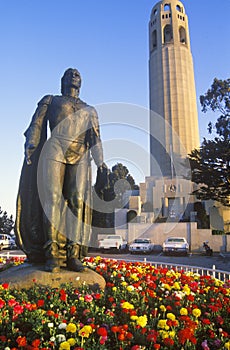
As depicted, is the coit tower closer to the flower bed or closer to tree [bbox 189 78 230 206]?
tree [bbox 189 78 230 206]

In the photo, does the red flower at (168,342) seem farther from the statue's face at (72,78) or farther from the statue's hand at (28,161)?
the statue's face at (72,78)

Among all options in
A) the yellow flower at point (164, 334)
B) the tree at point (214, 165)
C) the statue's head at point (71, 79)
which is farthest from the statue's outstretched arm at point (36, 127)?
the tree at point (214, 165)

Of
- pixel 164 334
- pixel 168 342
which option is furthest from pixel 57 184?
pixel 168 342

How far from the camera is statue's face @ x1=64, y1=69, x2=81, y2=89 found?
482 cm

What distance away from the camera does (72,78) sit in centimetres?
482

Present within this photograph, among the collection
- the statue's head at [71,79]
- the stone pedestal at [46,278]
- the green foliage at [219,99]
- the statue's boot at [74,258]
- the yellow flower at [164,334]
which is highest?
the green foliage at [219,99]

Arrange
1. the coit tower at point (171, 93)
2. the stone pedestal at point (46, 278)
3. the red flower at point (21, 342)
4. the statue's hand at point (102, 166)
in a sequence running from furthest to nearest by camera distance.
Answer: the coit tower at point (171, 93) → the statue's hand at point (102, 166) → the stone pedestal at point (46, 278) → the red flower at point (21, 342)

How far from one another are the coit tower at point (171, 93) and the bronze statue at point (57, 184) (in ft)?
104

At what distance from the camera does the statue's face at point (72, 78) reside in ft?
15.8

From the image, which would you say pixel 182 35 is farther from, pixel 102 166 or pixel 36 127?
pixel 36 127

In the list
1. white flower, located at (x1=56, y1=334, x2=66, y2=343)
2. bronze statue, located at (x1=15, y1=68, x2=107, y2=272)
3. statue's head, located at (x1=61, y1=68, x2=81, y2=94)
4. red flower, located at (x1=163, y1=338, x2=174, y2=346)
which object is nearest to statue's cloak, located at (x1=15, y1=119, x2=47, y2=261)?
bronze statue, located at (x1=15, y1=68, x2=107, y2=272)

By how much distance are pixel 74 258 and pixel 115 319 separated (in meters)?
1.54

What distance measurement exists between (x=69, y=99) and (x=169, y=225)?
19932 millimetres

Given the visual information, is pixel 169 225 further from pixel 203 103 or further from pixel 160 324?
pixel 160 324
